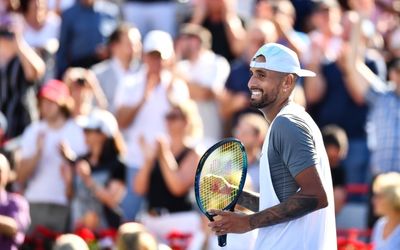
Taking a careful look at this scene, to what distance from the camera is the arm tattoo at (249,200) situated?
6145 mm

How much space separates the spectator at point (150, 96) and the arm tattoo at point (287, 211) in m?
5.60

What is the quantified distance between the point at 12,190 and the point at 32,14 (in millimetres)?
3404

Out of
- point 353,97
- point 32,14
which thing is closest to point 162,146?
point 353,97

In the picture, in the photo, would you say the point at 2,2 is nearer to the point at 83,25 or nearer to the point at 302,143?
the point at 83,25

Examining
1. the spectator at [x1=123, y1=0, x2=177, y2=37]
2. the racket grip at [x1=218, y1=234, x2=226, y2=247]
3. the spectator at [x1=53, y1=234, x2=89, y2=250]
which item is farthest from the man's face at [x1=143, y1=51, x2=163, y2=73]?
the racket grip at [x1=218, y1=234, x2=226, y2=247]

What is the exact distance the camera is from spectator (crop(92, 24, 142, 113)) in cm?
1241

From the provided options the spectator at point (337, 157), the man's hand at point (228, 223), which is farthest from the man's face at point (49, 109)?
the man's hand at point (228, 223)

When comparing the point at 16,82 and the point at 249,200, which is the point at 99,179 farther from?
the point at 249,200

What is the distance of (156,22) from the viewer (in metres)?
13.8

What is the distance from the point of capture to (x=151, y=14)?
1382 cm

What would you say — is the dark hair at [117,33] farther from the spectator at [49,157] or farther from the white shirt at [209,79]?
the spectator at [49,157]

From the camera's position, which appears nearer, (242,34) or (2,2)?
(242,34)

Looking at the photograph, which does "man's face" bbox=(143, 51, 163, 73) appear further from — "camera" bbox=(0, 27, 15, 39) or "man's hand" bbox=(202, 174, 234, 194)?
"man's hand" bbox=(202, 174, 234, 194)

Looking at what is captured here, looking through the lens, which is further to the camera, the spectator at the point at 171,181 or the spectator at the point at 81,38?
the spectator at the point at 81,38
